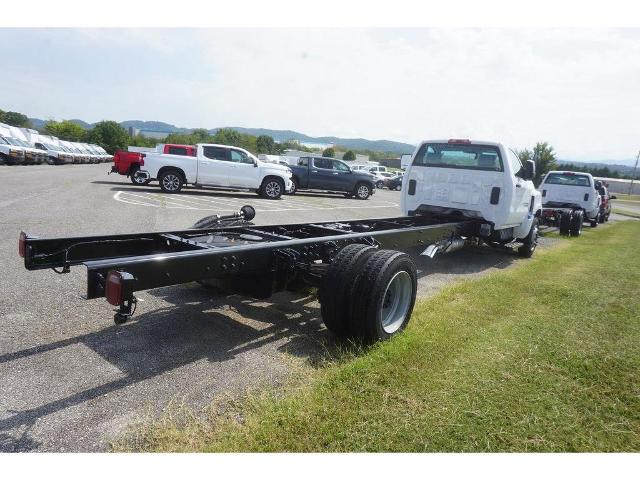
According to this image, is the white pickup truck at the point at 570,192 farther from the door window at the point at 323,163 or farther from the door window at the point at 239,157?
the door window at the point at 239,157

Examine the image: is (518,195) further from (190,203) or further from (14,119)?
(14,119)

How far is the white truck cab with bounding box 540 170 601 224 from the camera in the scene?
50.5 feet

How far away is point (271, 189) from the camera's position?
59.1 feet

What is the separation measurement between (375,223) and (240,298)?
2.68 metres

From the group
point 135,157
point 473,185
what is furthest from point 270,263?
point 135,157

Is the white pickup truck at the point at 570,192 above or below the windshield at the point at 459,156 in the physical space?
below

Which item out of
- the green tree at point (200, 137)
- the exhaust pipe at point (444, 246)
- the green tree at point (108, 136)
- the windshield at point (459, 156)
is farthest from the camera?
the green tree at point (200, 137)

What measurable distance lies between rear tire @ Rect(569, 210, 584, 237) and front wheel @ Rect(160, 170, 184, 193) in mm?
12342

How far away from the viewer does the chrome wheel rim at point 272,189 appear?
1795cm

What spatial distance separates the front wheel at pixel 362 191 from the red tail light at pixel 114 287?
64.7 feet

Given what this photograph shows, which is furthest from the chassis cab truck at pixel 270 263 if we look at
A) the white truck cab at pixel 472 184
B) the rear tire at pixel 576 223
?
the rear tire at pixel 576 223

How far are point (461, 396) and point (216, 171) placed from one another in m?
15.3

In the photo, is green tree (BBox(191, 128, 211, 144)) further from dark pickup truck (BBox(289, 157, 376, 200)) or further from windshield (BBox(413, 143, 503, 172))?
windshield (BBox(413, 143, 503, 172))

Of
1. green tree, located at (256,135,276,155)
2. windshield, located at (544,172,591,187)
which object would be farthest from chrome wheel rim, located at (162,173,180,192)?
green tree, located at (256,135,276,155)
